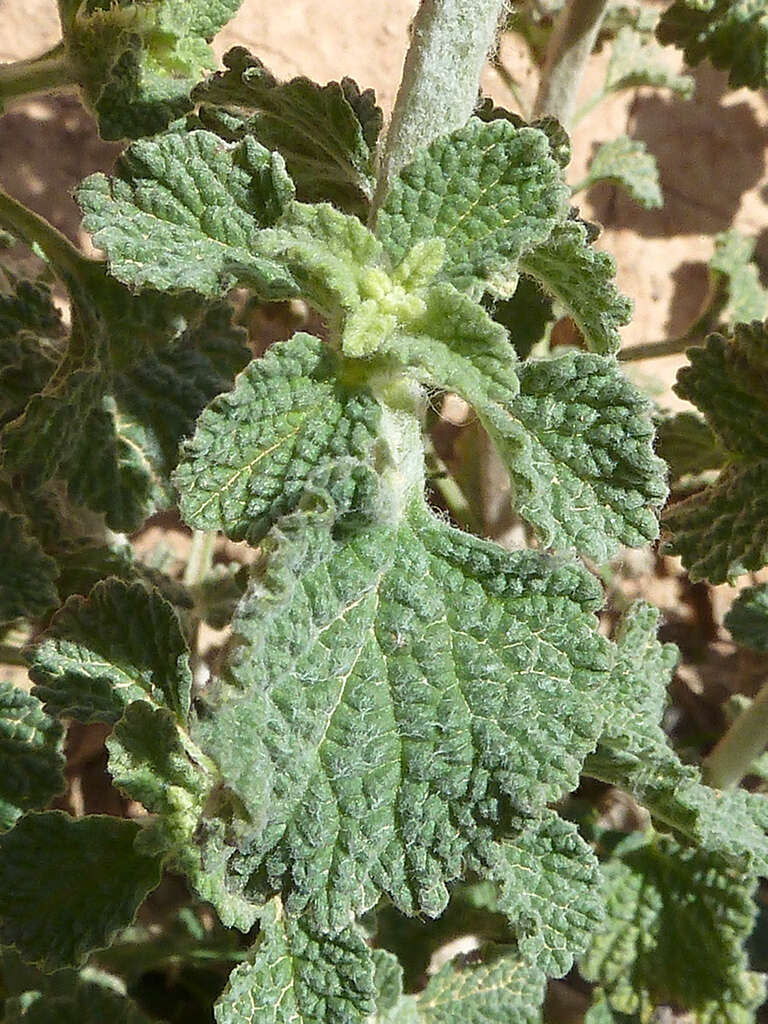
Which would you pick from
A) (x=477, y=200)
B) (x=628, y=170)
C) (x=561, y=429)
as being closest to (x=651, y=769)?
(x=561, y=429)

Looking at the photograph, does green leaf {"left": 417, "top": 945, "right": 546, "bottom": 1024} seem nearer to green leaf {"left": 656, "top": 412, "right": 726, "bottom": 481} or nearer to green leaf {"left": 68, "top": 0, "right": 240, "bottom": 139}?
green leaf {"left": 656, "top": 412, "right": 726, "bottom": 481}

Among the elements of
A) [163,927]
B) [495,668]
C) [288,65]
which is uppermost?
[288,65]

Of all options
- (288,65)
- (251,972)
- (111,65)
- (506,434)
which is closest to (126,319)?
(111,65)

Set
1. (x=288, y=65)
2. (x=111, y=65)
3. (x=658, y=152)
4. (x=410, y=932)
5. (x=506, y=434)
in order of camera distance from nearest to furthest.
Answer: (x=506, y=434) < (x=111, y=65) < (x=410, y=932) < (x=288, y=65) < (x=658, y=152)

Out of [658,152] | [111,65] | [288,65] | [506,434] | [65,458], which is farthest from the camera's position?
[658,152]

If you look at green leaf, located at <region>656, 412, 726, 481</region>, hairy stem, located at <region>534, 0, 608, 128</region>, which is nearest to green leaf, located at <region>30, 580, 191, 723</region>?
green leaf, located at <region>656, 412, 726, 481</region>

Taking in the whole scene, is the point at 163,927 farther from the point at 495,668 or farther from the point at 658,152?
the point at 658,152

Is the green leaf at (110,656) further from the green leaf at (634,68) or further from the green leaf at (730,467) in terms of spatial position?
the green leaf at (634,68)
